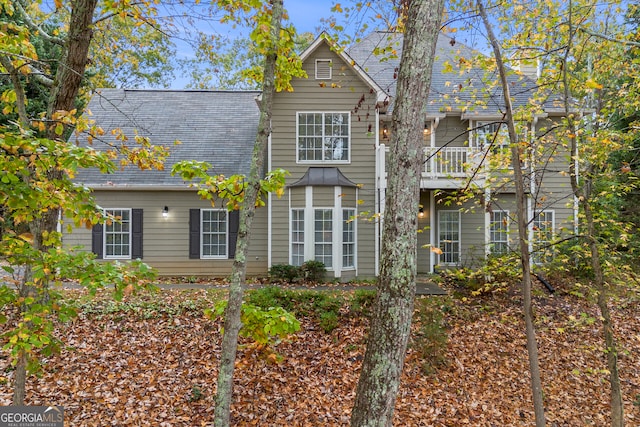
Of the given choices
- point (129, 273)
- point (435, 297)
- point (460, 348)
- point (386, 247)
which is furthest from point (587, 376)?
Result: point (129, 273)

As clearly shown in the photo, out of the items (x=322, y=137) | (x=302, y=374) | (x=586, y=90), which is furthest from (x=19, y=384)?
(x=322, y=137)

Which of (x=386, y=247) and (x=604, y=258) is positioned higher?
(x=386, y=247)

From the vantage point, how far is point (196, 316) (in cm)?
739

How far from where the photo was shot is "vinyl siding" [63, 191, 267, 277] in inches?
448

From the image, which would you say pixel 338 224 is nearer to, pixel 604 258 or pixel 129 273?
pixel 604 258

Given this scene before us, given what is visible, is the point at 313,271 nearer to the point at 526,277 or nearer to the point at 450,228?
the point at 450,228

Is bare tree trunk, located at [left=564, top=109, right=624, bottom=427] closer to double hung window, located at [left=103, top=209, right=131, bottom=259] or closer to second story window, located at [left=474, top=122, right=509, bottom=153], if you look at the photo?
second story window, located at [left=474, top=122, right=509, bottom=153]

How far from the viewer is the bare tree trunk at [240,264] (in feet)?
12.5

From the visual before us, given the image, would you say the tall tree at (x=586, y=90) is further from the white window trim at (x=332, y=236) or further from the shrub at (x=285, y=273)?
the shrub at (x=285, y=273)

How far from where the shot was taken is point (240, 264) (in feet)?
12.8

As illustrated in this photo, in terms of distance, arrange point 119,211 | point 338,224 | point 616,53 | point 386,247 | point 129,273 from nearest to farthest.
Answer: point 386,247 < point 129,273 < point 616,53 < point 338,224 < point 119,211

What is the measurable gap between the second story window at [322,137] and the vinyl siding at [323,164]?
0.14m

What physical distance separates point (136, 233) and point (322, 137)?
6.24 meters

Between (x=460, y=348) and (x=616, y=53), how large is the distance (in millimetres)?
5960
